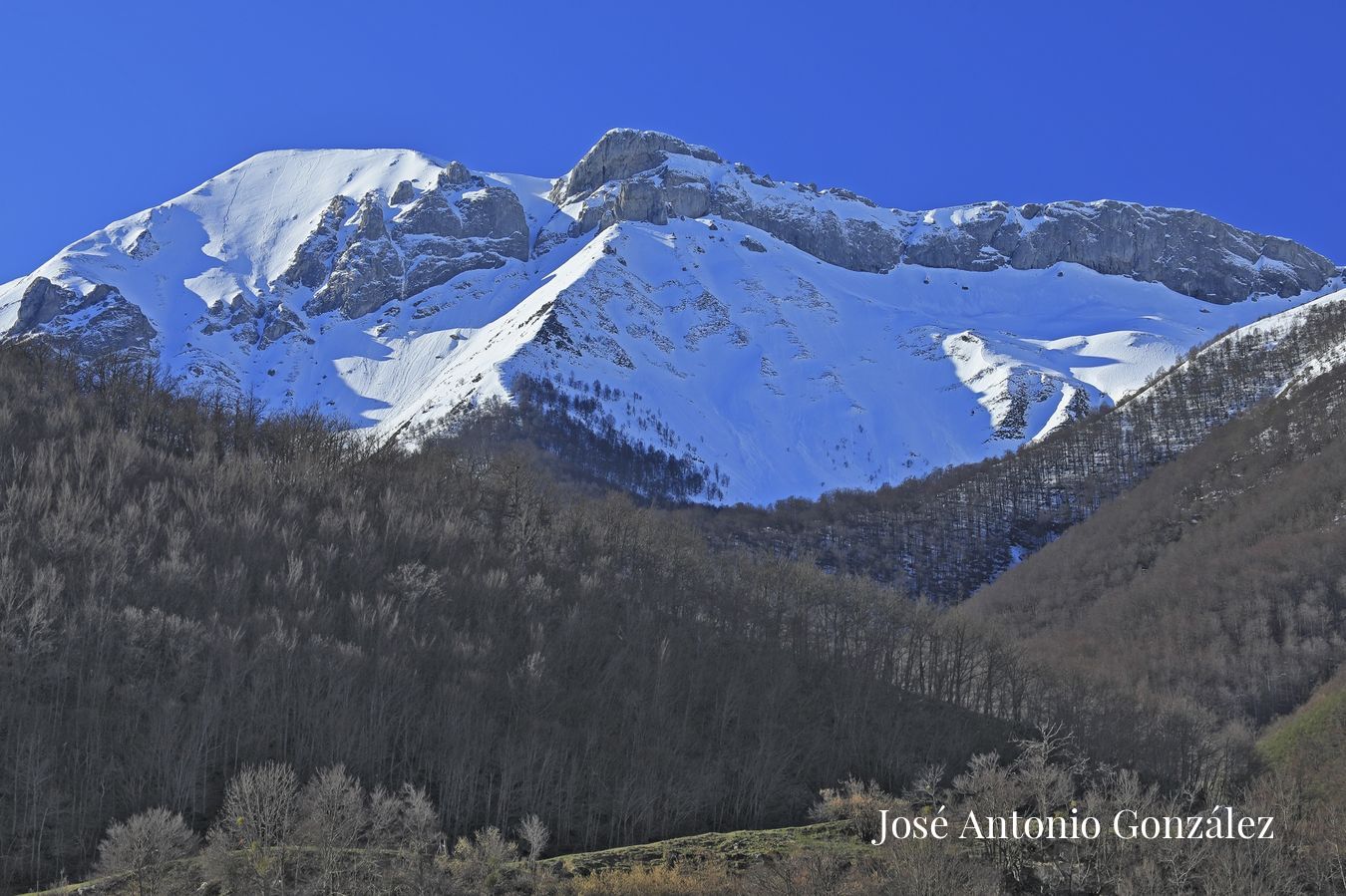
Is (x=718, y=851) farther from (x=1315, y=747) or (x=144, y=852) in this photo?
(x=1315, y=747)

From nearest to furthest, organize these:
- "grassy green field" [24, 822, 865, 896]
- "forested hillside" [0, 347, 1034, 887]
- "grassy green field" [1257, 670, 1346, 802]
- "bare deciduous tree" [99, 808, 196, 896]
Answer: "bare deciduous tree" [99, 808, 196, 896], "grassy green field" [24, 822, 865, 896], "forested hillside" [0, 347, 1034, 887], "grassy green field" [1257, 670, 1346, 802]

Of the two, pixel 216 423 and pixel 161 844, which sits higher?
pixel 216 423

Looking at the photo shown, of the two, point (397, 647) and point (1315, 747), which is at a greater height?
point (397, 647)

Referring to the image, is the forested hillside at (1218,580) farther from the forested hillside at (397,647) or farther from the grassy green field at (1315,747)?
the forested hillside at (397,647)

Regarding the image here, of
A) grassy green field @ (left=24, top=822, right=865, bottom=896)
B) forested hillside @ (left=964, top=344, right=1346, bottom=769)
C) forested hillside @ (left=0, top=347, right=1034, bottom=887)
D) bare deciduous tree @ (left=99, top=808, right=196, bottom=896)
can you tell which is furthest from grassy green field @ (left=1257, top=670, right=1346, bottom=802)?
bare deciduous tree @ (left=99, top=808, right=196, bottom=896)

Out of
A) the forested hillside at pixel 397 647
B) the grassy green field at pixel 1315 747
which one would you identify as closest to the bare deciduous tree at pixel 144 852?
the forested hillside at pixel 397 647

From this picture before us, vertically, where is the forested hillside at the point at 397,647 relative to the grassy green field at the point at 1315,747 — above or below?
above

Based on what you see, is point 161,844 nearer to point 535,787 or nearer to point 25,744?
point 25,744

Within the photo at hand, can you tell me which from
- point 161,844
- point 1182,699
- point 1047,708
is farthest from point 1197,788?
point 161,844

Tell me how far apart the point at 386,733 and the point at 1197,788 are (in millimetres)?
54852

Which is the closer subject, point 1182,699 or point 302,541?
point 302,541

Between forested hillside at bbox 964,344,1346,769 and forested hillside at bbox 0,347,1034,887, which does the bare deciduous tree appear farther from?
forested hillside at bbox 964,344,1346,769

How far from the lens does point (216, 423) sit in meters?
110

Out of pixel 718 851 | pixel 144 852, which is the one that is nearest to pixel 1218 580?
pixel 718 851
